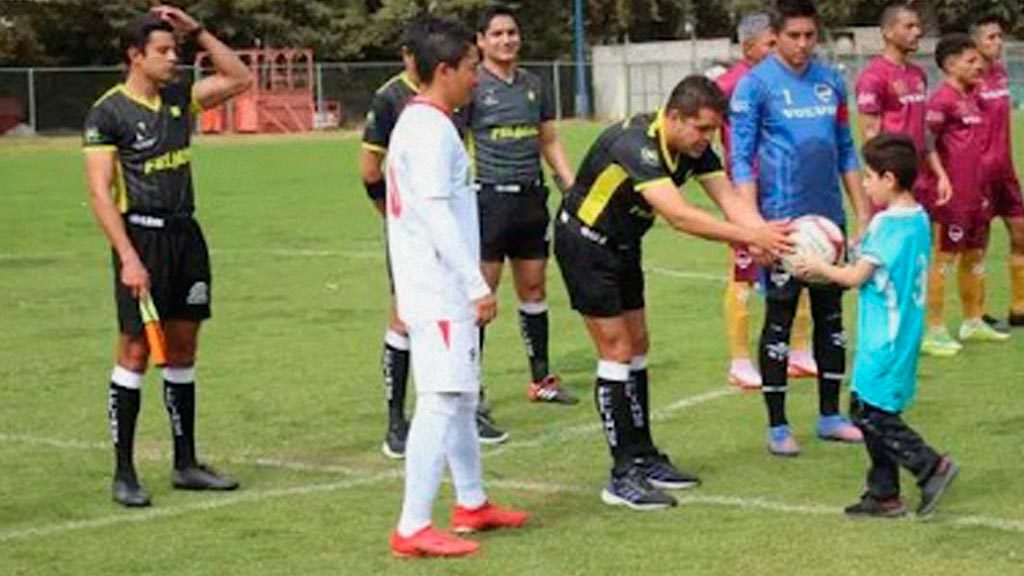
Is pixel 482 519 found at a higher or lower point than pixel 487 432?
higher

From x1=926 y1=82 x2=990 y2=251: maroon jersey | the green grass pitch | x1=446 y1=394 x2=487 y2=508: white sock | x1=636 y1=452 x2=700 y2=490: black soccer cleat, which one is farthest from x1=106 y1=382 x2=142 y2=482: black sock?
x1=926 y1=82 x2=990 y2=251: maroon jersey

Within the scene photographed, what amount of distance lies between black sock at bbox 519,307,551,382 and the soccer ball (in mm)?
3008

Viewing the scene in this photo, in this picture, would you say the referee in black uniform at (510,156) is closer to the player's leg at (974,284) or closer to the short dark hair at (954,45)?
the short dark hair at (954,45)

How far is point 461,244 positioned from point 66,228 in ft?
55.9

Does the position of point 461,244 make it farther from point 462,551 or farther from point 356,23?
point 356,23

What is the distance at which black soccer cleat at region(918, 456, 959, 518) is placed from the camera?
816 centimetres

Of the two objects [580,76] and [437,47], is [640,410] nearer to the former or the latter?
[437,47]

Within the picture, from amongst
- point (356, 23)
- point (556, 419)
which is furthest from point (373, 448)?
point (356, 23)

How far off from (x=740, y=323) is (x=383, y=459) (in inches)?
116

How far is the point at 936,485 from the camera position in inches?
321

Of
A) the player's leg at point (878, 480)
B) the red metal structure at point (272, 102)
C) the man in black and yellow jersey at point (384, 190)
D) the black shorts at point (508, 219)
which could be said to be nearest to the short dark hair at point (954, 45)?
the black shorts at point (508, 219)

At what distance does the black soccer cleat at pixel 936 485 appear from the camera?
8164 millimetres

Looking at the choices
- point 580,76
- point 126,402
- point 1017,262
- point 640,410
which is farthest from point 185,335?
point 580,76

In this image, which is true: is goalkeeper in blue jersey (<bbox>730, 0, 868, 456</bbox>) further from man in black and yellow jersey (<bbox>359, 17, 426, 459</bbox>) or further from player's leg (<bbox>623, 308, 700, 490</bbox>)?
man in black and yellow jersey (<bbox>359, 17, 426, 459</bbox>)
